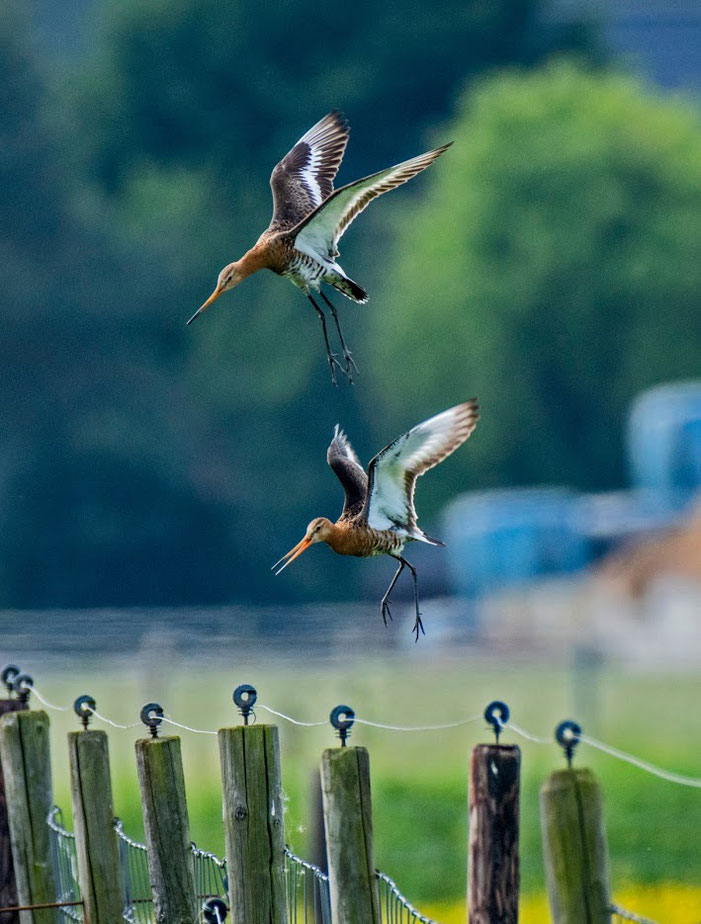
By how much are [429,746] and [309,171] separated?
68.2ft

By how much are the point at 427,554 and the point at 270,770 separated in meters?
56.1

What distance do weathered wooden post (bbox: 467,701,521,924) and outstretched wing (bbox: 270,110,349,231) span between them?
1593 mm

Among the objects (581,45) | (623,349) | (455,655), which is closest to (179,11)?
(581,45)

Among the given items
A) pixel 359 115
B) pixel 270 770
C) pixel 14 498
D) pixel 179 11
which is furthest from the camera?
pixel 179 11

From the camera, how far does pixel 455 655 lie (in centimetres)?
4944

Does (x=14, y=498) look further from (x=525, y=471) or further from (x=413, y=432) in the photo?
(x=413, y=432)

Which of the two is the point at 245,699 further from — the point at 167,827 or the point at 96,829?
the point at 96,829

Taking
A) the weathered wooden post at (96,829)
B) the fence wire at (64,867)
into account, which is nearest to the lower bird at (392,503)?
the weathered wooden post at (96,829)

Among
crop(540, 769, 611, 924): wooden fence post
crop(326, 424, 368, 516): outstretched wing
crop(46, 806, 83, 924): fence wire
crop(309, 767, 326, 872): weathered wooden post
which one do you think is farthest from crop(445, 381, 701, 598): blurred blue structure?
crop(540, 769, 611, 924): wooden fence post

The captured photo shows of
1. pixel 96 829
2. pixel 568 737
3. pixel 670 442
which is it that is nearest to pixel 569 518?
pixel 670 442

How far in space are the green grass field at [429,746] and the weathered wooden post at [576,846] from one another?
539 centimetres

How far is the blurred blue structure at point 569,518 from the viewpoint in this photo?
5791cm

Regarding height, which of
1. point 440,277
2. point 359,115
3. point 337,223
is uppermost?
point 359,115

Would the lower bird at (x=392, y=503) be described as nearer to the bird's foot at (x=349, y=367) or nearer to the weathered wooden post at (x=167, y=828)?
the bird's foot at (x=349, y=367)
